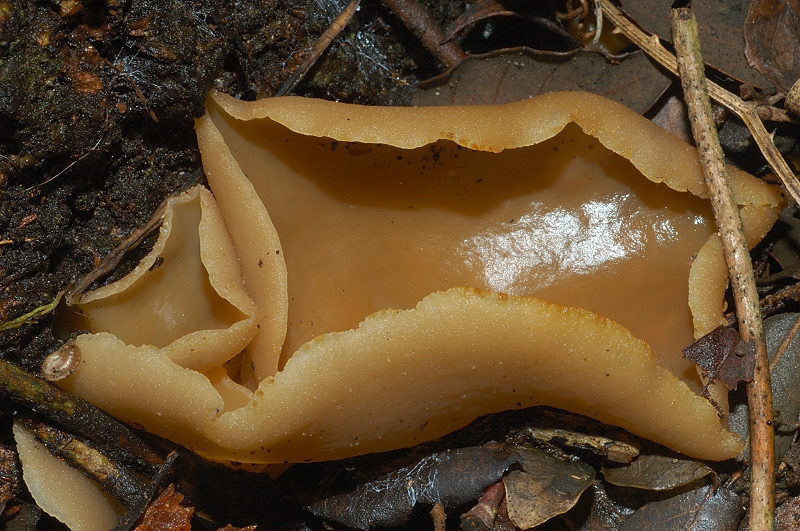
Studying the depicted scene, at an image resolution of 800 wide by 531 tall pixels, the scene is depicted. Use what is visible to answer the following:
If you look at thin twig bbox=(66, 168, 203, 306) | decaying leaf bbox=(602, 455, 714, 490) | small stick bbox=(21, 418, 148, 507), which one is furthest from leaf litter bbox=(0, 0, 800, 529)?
thin twig bbox=(66, 168, 203, 306)

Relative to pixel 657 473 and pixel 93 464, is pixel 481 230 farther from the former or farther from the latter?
pixel 93 464

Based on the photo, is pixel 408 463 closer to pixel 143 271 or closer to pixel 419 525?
pixel 419 525

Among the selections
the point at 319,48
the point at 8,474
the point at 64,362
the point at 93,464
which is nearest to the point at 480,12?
the point at 319,48

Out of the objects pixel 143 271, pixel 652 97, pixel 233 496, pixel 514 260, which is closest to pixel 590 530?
pixel 514 260

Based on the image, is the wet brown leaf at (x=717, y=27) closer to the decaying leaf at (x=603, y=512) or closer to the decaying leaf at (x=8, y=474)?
the decaying leaf at (x=603, y=512)

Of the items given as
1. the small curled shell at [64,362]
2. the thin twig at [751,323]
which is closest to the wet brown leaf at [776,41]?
the thin twig at [751,323]

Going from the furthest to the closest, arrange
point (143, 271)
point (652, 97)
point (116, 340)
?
point (652, 97) → point (143, 271) → point (116, 340)
